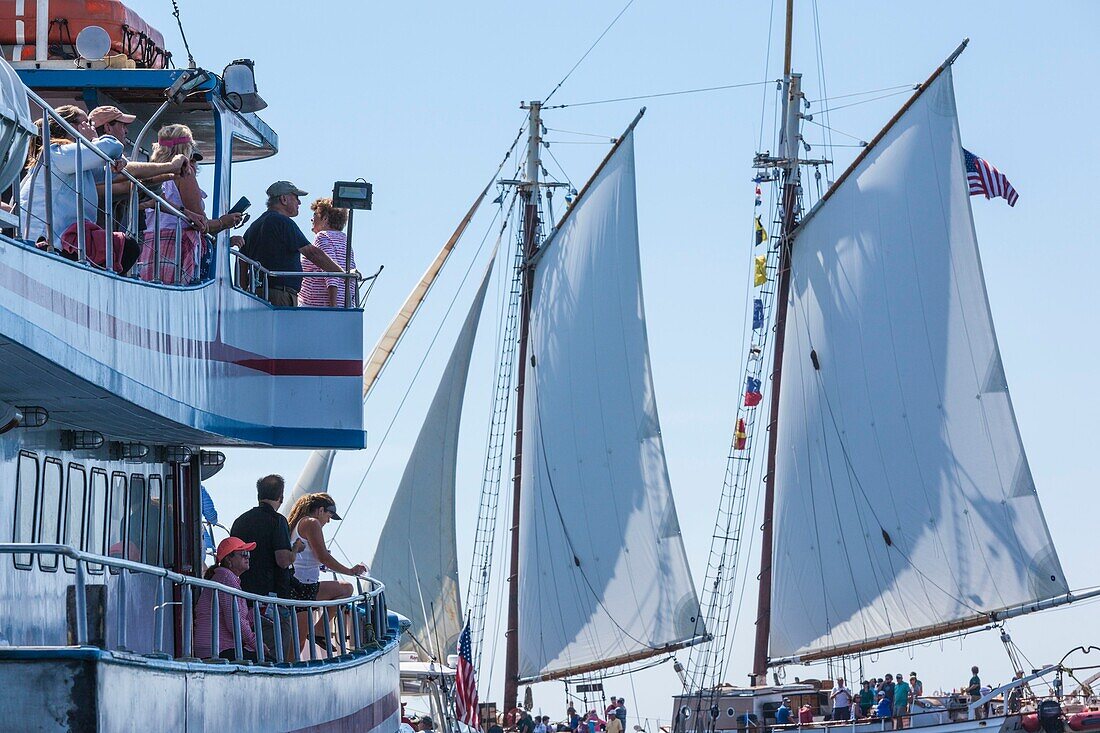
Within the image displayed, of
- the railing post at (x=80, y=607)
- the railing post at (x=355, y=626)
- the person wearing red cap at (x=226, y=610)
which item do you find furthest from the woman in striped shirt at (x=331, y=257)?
the railing post at (x=80, y=607)

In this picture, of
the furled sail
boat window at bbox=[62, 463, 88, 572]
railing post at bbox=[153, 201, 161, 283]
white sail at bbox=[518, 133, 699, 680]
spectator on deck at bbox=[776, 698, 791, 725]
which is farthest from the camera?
the furled sail

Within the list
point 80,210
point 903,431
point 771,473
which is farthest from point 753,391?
point 80,210

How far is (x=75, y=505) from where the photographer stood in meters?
12.9

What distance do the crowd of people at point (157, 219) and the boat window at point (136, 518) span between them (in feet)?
5.18

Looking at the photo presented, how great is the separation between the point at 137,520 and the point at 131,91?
3666mm

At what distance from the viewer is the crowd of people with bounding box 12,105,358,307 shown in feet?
37.7

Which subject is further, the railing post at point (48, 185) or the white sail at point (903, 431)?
the white sail at point (903, 431)

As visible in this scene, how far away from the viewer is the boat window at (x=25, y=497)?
11844mm

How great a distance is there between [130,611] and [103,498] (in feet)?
2.66

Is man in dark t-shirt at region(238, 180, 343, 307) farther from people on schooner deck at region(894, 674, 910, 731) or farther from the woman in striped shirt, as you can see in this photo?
people on schooner deck at region(894, 674, 910, 731)

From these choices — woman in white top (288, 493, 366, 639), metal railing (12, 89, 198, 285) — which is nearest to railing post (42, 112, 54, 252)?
metal railing (12, 89, 198, 285)

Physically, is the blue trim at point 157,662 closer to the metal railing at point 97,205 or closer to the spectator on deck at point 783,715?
the metal railing at point 97,205

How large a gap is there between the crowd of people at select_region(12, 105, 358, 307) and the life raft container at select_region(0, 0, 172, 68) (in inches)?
47.7

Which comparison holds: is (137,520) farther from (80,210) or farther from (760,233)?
(760,233)
